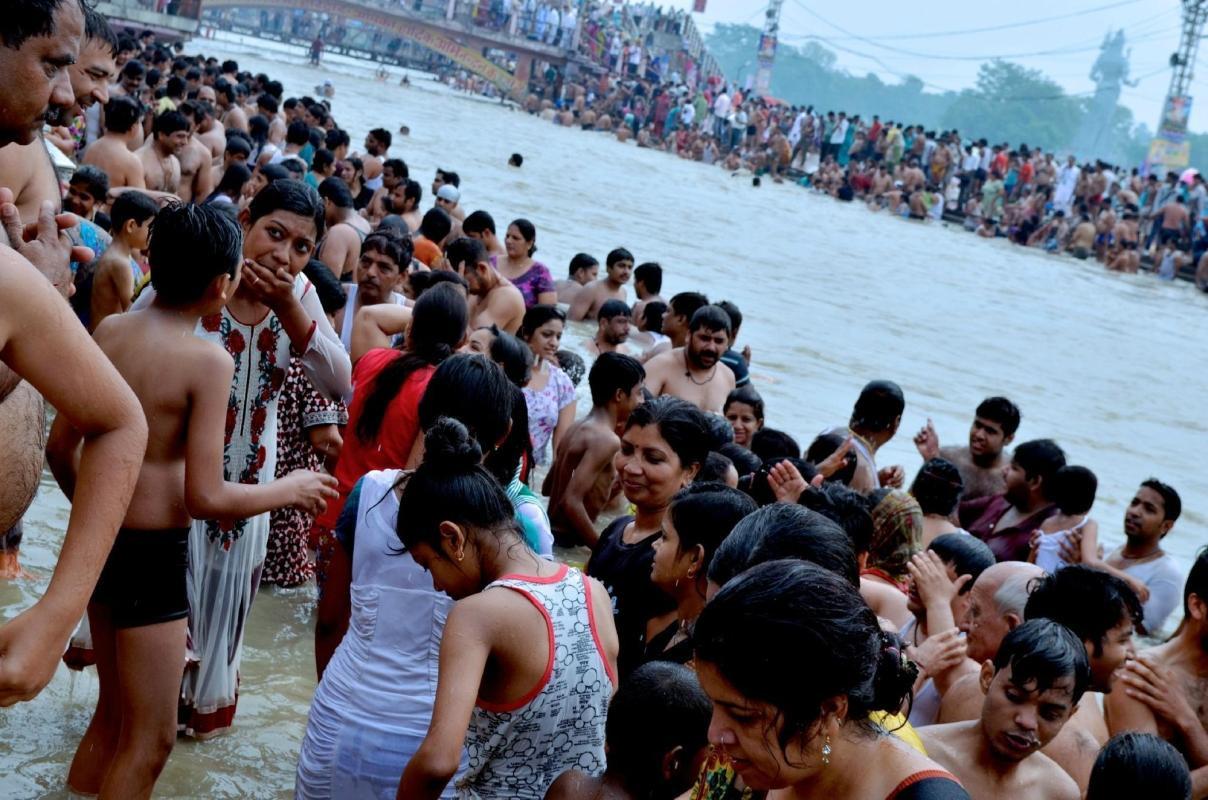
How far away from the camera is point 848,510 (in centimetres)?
436

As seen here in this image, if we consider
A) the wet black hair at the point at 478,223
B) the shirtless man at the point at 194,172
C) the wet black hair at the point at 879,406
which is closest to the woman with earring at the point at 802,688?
the wet black hair at the point at 879,406

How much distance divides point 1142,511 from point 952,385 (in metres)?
9.10

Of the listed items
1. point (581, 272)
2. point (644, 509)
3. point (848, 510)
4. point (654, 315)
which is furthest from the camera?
point (581, 272)

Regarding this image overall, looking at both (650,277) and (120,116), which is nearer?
(120,116)

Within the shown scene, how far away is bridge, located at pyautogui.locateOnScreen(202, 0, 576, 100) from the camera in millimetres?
55125

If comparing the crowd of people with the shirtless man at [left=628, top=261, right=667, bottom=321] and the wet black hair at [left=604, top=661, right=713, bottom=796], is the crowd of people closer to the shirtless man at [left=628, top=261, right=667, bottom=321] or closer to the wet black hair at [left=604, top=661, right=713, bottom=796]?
the shirtless man at [left=628, top=261, right=667, bottom=321]

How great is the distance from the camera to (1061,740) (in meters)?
3.59

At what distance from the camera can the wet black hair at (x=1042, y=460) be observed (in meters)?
6.73

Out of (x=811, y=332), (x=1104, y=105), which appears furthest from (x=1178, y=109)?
(x=1104, y=105)

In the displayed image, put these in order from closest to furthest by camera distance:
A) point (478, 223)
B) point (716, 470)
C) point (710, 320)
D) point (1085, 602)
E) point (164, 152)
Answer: point (1085, 602) → point (716, 470) → point (710, 320) → point (478, 223) → point (164, 152)

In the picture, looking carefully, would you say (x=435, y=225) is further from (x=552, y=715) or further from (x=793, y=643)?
(x=793, y=643)

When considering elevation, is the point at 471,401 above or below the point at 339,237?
below

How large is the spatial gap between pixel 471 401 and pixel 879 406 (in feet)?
11.1

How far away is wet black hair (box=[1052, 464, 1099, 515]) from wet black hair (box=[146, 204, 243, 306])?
15.4 ft
